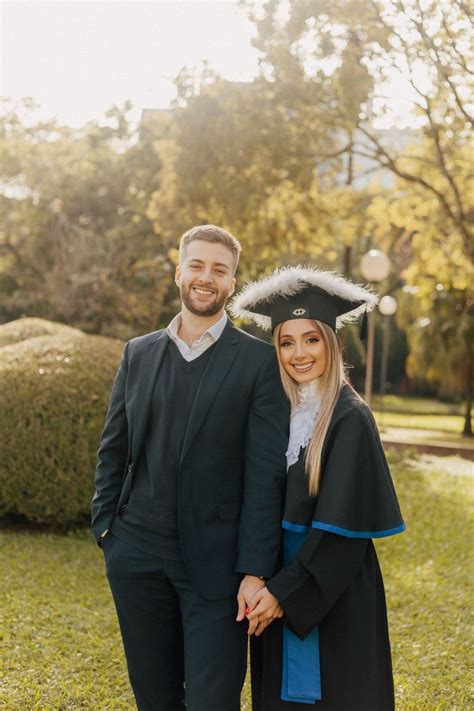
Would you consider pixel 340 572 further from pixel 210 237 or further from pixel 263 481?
pixel 210 237

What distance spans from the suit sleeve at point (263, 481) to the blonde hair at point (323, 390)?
0.07 meters

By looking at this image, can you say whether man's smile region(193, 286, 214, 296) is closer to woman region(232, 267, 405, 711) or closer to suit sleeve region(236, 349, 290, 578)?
woman region(232, 267, 405, 711)

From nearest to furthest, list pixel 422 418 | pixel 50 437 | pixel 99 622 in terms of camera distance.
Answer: pixel 99 622, pixel 50 437, pixel 422 418

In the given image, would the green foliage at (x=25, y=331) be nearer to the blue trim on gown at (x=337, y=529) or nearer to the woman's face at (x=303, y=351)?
the woman's face at (x=303, y=351)

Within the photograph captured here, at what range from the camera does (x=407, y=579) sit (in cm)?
645

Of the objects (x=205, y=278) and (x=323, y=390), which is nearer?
(x=323, y=390)

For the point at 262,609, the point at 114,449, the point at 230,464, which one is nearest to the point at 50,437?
the point at 114,449

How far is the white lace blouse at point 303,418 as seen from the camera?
275 cm

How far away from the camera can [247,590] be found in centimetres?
266

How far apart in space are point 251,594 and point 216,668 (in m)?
0.29

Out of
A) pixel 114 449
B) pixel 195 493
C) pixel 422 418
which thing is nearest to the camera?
pixel 195 493

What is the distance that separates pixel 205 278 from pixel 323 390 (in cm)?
61

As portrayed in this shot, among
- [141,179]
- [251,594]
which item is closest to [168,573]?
[251,594]

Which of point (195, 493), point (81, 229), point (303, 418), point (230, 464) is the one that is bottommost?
point (195, 493)
